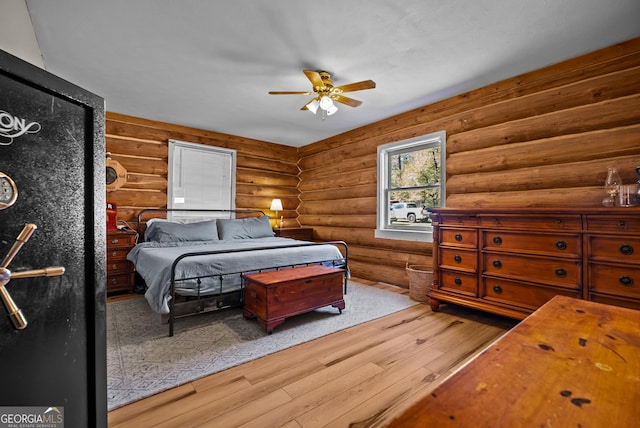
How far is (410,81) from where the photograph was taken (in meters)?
3.29

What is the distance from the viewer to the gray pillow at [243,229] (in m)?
4.60

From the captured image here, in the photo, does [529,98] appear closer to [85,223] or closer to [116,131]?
[85,223]

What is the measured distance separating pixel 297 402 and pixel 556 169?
308 centimetres

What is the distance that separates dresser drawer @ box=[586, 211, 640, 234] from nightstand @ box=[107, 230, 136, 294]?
4917 mm

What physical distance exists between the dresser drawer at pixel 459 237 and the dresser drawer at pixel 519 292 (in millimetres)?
373

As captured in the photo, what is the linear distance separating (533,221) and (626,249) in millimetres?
580

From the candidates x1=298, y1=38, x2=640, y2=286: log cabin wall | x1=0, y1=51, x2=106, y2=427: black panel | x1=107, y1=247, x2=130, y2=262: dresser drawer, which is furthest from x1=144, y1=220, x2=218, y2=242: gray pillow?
x1=0, y1=51, x2=106, y2=427: black panel

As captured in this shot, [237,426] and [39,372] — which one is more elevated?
[39,372]

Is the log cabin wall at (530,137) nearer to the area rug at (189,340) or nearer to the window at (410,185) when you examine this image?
the window at (410,185)

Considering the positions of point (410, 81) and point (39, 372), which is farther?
point (410, 81)

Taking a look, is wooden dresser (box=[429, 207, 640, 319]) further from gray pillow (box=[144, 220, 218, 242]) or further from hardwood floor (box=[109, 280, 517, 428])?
gray pillow (box=[144, 220, 218, 242])

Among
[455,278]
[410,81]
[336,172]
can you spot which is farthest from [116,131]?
[455,278]

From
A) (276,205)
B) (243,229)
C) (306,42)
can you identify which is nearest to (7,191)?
(306,42)

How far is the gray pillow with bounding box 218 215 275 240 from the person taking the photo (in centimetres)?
460
